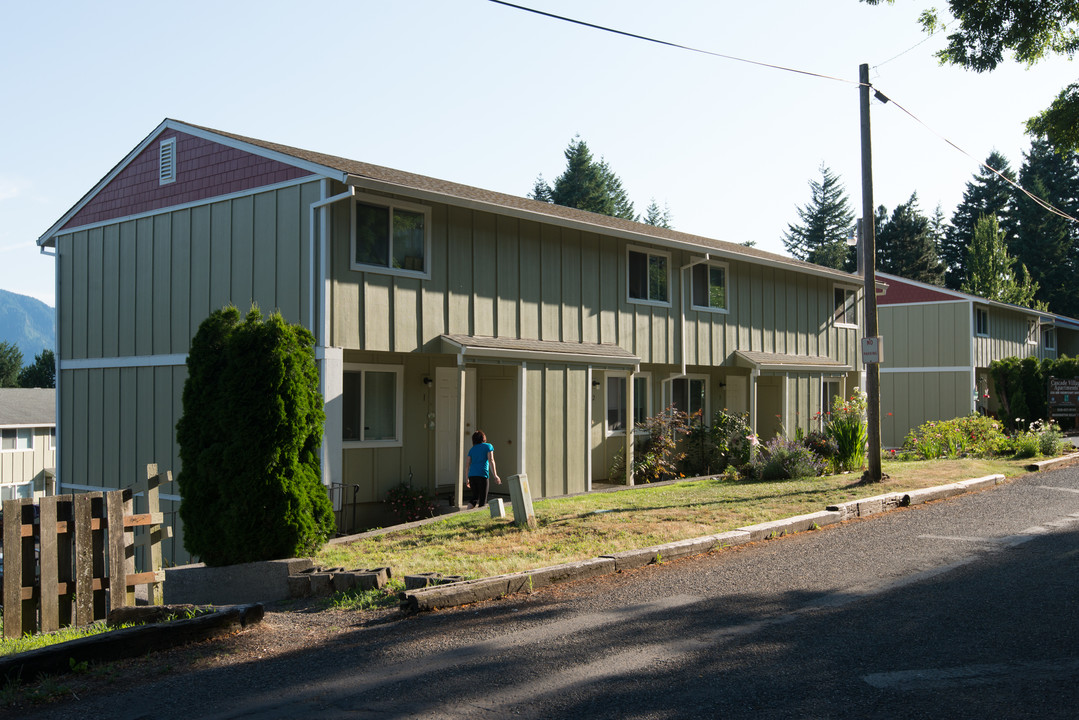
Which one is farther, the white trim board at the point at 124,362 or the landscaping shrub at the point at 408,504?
the white trim board at the point at 124,362

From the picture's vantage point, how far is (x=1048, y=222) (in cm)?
6462

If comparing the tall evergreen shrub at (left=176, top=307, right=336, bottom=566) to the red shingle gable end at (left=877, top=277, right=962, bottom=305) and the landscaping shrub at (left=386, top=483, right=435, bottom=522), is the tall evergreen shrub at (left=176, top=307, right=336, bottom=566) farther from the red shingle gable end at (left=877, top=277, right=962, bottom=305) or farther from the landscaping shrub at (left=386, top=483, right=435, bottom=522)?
the red shingle gable end at (left=877, top=277, right=962, bottom=305)

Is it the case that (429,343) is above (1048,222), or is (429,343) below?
below

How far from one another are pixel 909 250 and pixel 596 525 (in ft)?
190

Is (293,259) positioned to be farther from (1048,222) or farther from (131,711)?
(1048,222)

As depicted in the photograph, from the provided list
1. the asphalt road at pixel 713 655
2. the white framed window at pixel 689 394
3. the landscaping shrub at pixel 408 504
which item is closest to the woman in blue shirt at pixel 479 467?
the landscaping shrub at pixel 408 504

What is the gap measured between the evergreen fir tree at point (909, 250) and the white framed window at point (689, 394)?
45.2 m

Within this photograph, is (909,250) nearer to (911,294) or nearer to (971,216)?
(971,216)

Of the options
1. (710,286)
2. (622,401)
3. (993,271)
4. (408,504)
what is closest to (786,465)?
(622,401)

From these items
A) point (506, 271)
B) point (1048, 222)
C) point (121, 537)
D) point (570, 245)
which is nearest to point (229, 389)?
point (121, 537)

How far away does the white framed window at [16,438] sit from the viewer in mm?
39750

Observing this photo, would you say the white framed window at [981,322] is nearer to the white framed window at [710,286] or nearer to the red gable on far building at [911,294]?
the red gable on far building at [911,294]

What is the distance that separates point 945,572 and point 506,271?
956cm

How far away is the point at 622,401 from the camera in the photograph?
19672mm
